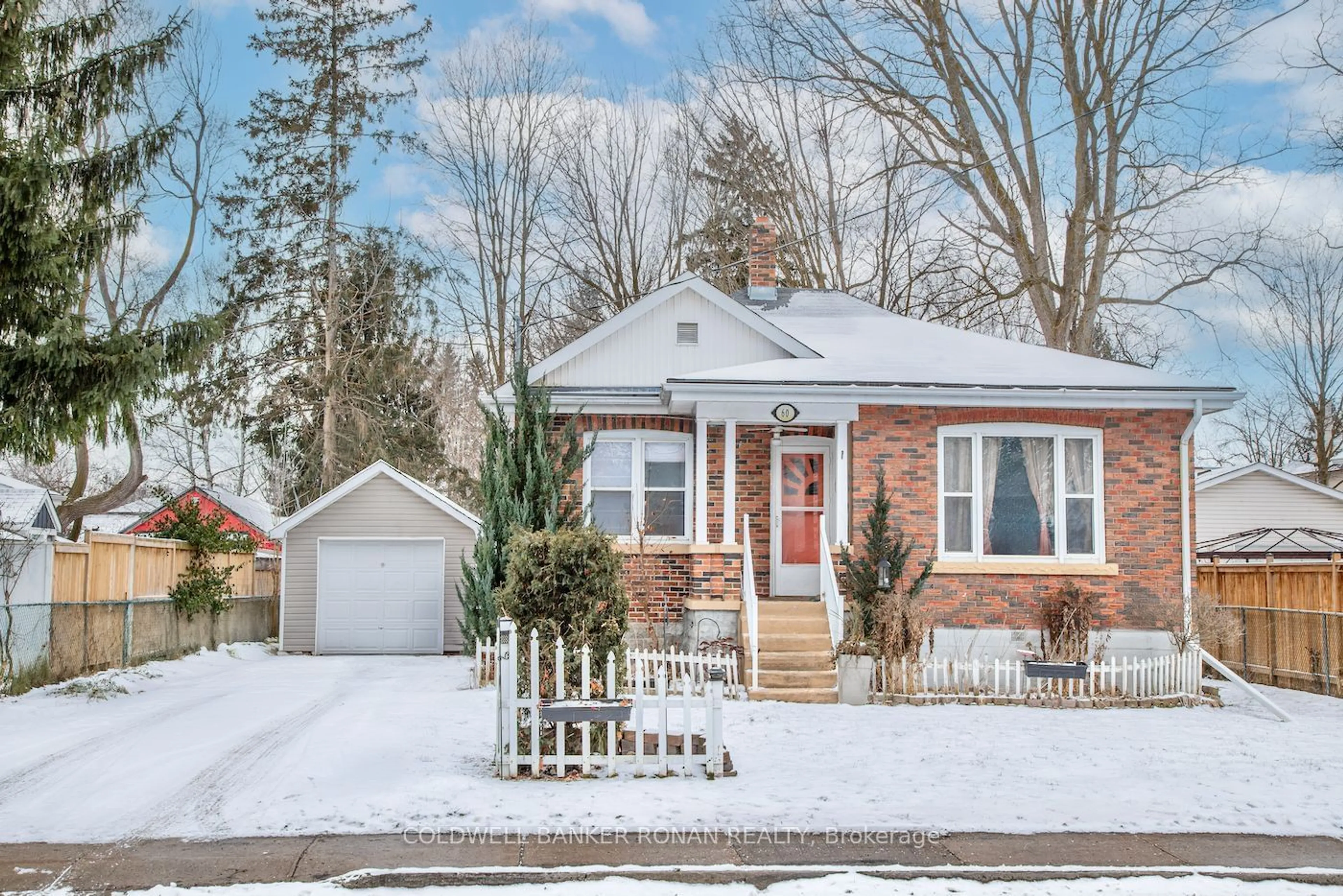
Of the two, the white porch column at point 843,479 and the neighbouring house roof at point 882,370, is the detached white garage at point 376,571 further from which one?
the white porch column at point 843,479

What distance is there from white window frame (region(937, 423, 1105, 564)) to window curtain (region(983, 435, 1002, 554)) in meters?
0.05

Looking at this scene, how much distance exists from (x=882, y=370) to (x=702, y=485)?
291 centimetres

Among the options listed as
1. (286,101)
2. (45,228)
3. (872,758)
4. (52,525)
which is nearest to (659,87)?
(286,101)

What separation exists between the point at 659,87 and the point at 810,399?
1907 cm

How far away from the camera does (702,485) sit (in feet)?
52.7

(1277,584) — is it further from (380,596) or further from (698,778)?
(380,596)

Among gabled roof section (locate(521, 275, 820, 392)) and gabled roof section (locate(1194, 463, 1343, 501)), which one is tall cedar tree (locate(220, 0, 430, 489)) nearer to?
gabled roof section (locate(521, 275, 820, 392))

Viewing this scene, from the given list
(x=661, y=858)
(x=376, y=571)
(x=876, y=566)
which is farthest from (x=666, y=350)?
(x=661, y=858)

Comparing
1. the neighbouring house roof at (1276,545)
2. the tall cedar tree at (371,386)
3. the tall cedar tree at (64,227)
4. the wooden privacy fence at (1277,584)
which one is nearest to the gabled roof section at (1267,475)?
the neighbouring house roof at (1276,545)

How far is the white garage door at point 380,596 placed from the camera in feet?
74.2

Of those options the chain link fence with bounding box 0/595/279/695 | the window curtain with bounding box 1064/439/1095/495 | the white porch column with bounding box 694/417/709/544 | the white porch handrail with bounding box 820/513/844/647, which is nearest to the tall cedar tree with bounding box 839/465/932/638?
the white porch handrail with bounding box 820/513/844/647

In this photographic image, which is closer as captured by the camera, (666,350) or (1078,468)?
(1078,468)

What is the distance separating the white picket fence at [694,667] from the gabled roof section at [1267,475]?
657 inches

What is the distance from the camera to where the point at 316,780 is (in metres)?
8.73
